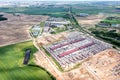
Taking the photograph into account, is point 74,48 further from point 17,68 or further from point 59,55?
point 17,68

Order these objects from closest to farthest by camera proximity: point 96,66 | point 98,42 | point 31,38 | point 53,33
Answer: point 96,66, point 98,42, point 31,38, point 53,33

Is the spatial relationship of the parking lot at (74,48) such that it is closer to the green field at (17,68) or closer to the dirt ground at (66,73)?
the dirt ground at (66,73)

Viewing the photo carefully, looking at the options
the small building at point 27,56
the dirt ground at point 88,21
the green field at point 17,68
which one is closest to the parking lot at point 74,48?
the small building at point 27,56

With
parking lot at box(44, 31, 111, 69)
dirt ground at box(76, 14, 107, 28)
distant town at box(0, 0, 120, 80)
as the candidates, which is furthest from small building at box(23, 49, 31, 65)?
dirt ground at box(76, 14, 107, 28)

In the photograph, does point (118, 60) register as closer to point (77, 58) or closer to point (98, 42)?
point (77, 58)

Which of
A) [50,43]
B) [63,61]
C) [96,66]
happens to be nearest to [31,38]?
[50,43]

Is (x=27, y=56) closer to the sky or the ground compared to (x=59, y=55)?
closer to the ground

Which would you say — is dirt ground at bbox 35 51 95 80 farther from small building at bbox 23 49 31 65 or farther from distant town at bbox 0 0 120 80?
small building at bbox 23 49 31 65

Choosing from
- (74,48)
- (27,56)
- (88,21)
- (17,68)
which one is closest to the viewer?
(17,68)

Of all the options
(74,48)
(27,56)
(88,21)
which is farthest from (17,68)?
(88,21)
